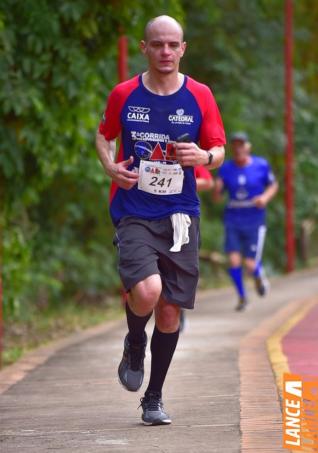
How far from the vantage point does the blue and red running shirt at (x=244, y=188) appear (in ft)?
51.5

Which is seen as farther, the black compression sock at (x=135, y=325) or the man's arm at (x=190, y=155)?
the black compression sock at (x=135, y=325)

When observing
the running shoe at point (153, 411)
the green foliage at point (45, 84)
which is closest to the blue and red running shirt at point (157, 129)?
the running shoe at point (153, 411)

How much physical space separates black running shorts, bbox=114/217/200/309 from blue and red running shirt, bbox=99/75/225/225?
0.19ft

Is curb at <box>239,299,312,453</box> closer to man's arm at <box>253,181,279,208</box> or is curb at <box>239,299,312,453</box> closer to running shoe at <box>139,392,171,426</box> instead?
running shoe at <box>139,392,171,426</box>

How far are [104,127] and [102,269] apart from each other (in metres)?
13.3

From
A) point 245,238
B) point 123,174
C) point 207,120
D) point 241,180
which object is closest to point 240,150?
point 241,180

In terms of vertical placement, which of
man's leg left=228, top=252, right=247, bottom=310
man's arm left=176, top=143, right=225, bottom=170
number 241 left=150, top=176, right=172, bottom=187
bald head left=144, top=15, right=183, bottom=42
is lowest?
man's leg left=228, top=252, right=247, bottom=310

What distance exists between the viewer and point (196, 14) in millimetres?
25281

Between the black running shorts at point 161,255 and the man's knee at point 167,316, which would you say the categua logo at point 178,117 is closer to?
the black running shorts at point 161,255

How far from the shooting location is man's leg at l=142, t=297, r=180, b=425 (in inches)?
283

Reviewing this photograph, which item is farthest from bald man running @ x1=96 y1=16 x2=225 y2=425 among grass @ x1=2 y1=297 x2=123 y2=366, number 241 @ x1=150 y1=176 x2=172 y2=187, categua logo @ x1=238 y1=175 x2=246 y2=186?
categua logo @ x1=238 y1=175 x2=246 y2=186

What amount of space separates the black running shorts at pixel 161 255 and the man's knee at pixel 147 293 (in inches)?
1.7

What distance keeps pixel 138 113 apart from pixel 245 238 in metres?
9.08

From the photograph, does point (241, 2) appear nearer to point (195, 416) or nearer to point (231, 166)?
point (231, 166)
